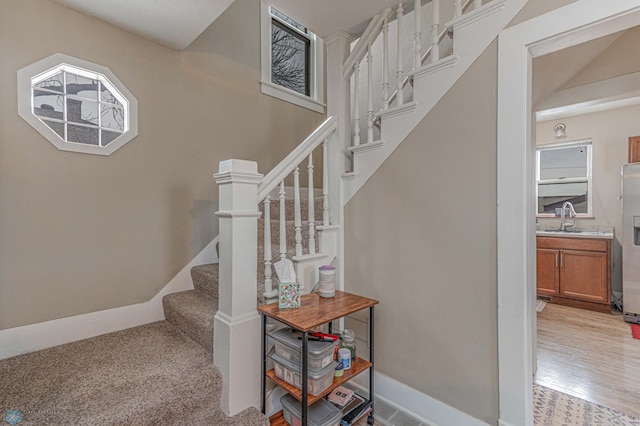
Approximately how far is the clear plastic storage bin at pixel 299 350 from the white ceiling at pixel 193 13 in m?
1.95

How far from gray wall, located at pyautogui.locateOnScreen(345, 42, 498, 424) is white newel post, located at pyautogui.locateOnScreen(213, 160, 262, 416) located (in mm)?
786

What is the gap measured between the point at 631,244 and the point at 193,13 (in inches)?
187

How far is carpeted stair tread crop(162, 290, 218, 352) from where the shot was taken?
5.31ft

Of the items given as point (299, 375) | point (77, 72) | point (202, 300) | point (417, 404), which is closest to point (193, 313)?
point (202, 300)

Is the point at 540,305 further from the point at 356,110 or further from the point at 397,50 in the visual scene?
the point at 397,50

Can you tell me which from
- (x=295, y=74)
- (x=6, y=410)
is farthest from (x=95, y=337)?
(x=295, y=74)

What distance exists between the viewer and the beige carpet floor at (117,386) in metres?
1.15

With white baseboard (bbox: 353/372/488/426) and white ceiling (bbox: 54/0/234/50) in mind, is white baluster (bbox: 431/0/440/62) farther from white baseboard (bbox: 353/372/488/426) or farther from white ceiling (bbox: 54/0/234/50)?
white baseboard (bbox: 353/372/488/426)

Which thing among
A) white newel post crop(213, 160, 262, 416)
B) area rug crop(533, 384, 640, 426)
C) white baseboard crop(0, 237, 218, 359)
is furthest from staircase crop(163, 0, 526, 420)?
area rug crop(533, 384, 640, 426)

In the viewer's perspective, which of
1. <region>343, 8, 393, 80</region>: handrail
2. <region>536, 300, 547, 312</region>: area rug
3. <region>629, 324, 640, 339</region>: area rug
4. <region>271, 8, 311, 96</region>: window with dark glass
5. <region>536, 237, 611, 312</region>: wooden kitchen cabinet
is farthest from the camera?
<region>536, 300, 547, 312</region>: area rug

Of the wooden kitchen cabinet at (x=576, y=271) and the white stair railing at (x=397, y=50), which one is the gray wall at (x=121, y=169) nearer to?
the white stair railing at (x=397, y=50)

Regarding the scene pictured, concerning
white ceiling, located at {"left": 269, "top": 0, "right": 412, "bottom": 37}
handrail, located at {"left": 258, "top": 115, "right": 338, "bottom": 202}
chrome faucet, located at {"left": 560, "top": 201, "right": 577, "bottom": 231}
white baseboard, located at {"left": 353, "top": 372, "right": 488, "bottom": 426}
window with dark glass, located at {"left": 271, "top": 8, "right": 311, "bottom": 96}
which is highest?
window with dark glass, located at {"left": 271, "top": 8, "right": 311, "bottom": 96}

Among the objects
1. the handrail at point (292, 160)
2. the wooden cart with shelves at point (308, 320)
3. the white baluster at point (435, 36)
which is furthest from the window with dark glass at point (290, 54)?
the wooden cart with shelves at point (308, 320)

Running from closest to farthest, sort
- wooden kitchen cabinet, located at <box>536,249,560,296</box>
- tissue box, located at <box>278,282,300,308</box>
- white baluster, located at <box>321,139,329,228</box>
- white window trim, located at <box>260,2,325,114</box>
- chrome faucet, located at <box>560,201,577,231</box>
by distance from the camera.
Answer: tissue box, located at <box>278,282,300,308</box>
white baluster, located at <box>321,139,329,228</box>
white window trim, located at <box>260,2,325,114</box>
wooden kitchen cabinet, located at <box>536,249,560,296</box>
chrome faucet, located at <box>560,201,577,231</box>
